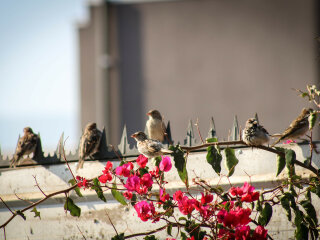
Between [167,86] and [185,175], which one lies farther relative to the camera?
[167,86]

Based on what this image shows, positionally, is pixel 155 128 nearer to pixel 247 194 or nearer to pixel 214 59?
pixel 247 194

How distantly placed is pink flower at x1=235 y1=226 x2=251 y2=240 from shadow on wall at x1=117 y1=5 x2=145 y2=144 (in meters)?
20.3

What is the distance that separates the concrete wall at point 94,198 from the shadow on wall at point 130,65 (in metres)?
19.0

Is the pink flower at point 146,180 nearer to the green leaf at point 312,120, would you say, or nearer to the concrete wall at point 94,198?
the concrete wall at point 94,198

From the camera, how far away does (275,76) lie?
22734 millimetres

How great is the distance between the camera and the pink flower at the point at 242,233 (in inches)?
137

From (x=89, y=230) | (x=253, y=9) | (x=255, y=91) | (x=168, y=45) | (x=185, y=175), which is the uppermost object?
(x=253, y=9)

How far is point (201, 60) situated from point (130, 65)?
3.24 meters

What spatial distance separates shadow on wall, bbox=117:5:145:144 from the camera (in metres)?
24.2

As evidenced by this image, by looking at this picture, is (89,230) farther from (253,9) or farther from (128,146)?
(253,9)

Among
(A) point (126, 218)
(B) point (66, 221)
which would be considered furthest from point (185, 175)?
(B) point (66, 221)

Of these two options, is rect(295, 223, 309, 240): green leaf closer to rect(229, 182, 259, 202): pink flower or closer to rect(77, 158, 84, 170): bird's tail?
rect(229, 182, 259, 202): pink flower

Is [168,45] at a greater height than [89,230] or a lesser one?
greater

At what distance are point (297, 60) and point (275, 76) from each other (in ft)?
3.88
